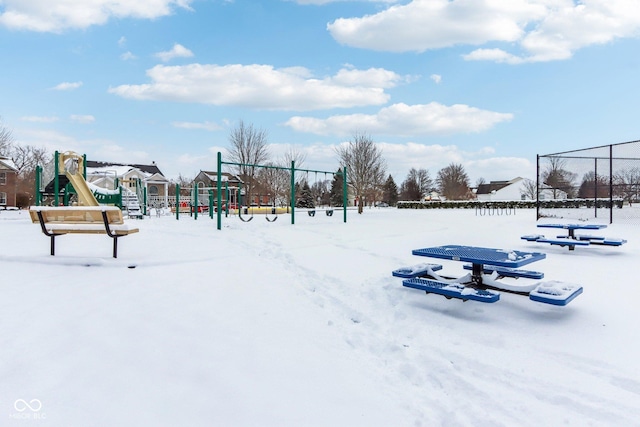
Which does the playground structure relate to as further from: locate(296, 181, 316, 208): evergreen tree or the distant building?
locate(296, 181, 316, 208): evergreen tree

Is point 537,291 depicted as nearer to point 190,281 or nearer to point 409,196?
point 190,281

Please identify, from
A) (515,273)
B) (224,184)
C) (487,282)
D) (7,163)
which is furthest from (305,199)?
(487,282)

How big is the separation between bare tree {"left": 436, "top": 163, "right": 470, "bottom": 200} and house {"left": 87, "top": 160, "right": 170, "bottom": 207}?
38.7 meters

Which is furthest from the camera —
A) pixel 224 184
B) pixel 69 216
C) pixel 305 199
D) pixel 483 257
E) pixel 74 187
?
pixel 305 199

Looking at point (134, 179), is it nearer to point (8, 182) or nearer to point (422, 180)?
point (8, 182)

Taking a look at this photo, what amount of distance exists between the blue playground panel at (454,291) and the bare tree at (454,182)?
182ft

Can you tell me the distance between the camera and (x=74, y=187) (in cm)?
1055

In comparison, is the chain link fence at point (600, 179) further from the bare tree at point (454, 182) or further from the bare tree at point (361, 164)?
the bare tree at point (454, 182)

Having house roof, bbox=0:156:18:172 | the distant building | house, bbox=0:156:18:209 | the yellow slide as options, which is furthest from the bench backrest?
house roof, bbox=0:156:18:172

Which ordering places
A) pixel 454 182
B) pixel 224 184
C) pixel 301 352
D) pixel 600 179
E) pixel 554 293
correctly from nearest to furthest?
pixel 301 352, pixel 554 293, pixel 600 179, pixel 224 184, pixel 454 182

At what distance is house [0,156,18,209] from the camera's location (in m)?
41.3

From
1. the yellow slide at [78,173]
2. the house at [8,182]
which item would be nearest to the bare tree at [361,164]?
the yellow slide at [78,173]

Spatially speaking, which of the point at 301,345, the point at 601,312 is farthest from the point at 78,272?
the point at 601,312

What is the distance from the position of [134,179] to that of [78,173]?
14972mm
